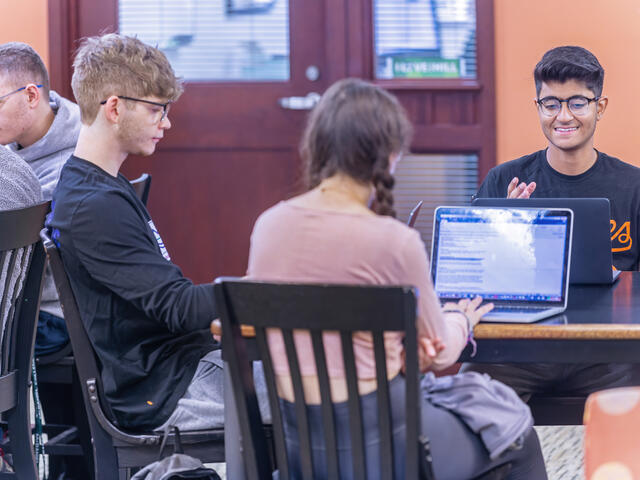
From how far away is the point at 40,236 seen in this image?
7.09 feet

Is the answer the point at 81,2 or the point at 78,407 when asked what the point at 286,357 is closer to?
the point at 78,407

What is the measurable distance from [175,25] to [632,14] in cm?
196

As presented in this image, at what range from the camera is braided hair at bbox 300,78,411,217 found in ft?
5.43

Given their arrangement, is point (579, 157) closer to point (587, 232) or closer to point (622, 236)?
point (622, 236)

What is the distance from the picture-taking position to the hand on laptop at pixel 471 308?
1866mm

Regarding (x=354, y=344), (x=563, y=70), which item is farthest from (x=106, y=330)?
(x=563, y=70)

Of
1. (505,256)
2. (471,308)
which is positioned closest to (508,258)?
(505,256)

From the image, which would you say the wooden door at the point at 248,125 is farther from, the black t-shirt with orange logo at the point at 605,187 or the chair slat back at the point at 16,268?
the chair slat back at the point at 16,268

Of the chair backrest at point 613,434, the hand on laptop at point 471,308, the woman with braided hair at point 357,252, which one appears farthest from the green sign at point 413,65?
the chair backrest at point 613,434

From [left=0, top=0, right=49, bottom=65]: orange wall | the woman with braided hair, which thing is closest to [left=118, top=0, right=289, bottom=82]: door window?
[left=0, top=0, right=49, bottom=65]: orange wall

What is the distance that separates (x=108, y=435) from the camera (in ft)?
6.82

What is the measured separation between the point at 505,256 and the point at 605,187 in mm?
912

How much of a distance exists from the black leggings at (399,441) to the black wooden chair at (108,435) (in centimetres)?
42

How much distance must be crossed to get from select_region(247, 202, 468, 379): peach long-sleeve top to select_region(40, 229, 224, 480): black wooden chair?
502 millimetres
